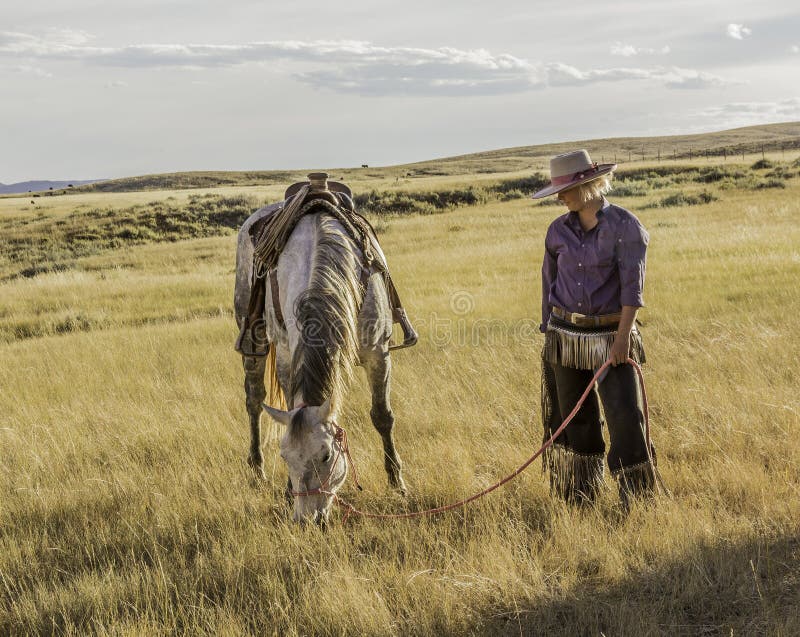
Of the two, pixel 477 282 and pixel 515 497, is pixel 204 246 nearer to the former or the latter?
pixel 477 282

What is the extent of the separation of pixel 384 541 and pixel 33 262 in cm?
2654

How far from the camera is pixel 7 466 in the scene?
5602 mm

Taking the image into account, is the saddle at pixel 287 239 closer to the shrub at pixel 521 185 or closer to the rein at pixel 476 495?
the rein at pixel 476 495

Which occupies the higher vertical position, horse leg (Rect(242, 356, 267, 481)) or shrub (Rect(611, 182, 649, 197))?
shrub (Rect(611, 182, 649, 197))

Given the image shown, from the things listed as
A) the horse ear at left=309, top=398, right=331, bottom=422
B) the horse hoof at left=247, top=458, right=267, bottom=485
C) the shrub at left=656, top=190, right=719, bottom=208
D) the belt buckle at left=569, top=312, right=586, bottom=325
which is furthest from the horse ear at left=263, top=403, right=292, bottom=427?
the shrub at left=656, top=190, right=719, bottom=208

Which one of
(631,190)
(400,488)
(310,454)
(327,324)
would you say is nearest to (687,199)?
(631,190)

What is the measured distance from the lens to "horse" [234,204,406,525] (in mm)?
3627

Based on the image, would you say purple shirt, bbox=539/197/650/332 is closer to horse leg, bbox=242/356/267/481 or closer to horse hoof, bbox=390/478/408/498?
horse hoof, bbox=390/478/408/498

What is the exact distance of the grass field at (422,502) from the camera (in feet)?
10.5

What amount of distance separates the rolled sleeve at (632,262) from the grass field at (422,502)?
4.30 feet

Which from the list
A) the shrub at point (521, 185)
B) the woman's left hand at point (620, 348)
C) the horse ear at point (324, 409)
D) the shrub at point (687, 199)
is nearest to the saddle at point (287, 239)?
the horse ear at point (324, 409)

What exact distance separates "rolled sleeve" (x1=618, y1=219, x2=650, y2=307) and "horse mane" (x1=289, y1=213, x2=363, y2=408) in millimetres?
1724

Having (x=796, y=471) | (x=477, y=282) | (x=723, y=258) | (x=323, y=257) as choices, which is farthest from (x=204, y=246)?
(x=796, y=471)

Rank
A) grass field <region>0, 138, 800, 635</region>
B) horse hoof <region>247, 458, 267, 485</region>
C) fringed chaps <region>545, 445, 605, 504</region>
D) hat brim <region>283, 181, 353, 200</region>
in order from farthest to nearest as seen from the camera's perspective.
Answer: hat brim <region>283, 181, 353, 200</region> → horse hoof <region>247, 458, 267, 485</region> → fringed chaps <region>545, 445, 605, 504</region> → grass field <region>0, 138, 800, 635</region>
